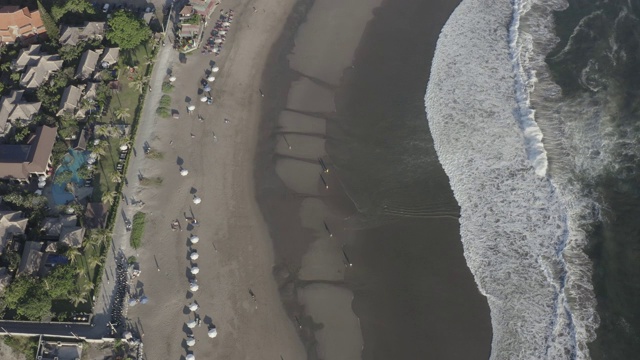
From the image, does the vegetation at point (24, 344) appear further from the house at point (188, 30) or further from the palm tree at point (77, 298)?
the house at point (188, 30)

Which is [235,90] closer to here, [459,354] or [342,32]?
[342,32]

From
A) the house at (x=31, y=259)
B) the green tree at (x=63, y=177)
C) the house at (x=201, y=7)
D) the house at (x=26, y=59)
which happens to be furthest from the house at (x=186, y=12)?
the house at (x=31, y=259)

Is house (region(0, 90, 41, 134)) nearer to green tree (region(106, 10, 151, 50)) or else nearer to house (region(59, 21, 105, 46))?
house (region(59, 21, 105, 46))

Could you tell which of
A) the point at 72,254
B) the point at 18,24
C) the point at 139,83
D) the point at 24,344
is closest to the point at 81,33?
the point at 18,24

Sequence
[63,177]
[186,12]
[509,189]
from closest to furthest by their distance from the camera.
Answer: [509,189], [63,177], [186,12]

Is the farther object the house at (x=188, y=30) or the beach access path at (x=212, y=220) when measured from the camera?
the house at (x=188, y=30)

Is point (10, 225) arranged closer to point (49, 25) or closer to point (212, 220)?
point (212, 220)

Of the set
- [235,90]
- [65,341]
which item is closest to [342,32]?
[235,90]

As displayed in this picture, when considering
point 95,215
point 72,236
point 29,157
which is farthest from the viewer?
point 29,157
